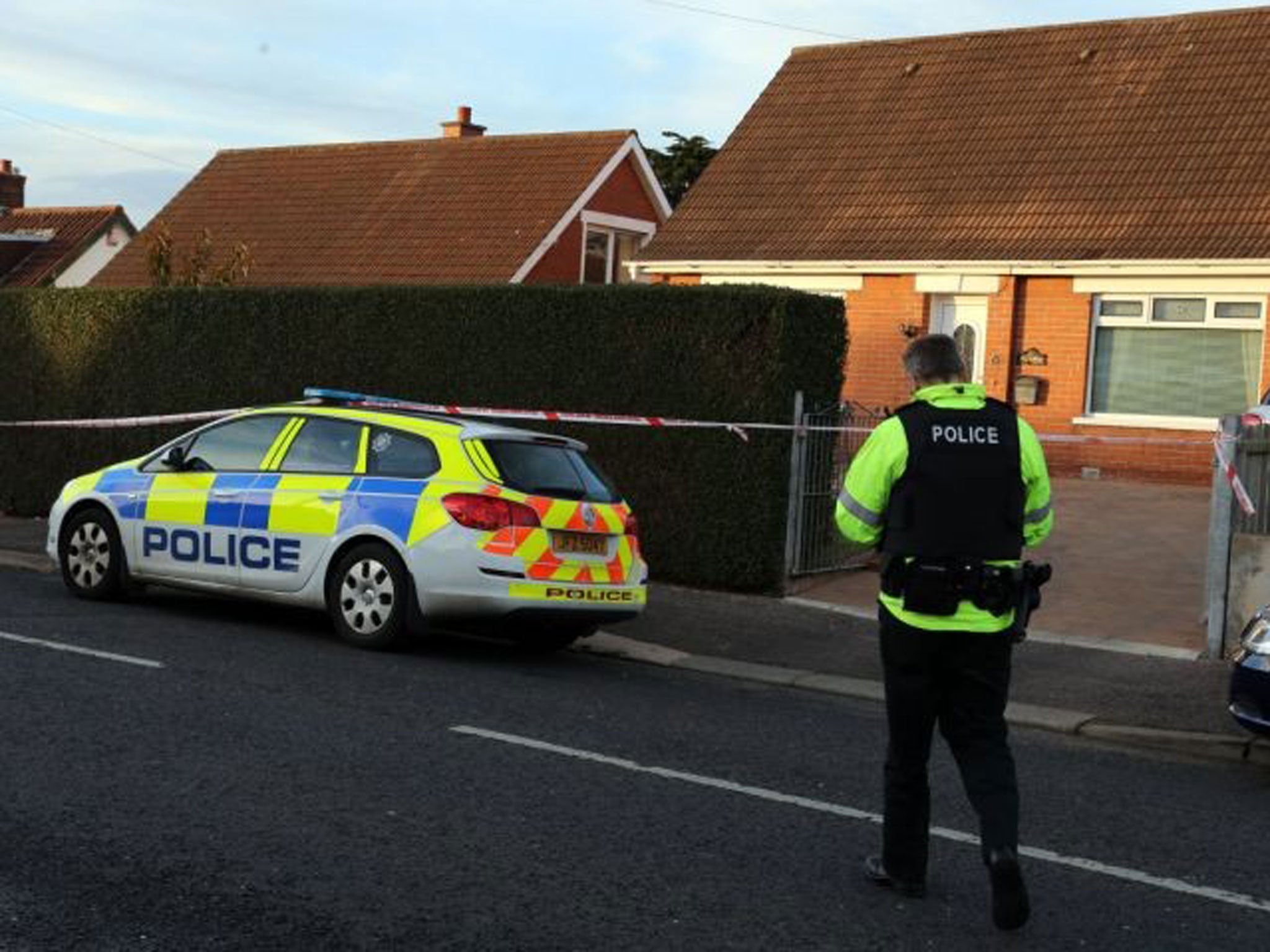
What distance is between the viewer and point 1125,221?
20875 mm

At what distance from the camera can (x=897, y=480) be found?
205 inches

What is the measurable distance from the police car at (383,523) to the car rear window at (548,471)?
0.01 metres

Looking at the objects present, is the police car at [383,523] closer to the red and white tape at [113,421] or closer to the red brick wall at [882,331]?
the red and white tape at [113,421]

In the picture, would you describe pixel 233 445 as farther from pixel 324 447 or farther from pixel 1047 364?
pixel 1047 364

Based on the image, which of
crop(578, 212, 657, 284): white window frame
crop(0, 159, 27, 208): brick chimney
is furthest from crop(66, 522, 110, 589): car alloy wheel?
crop(0, 159, 27, 208): brick chimney

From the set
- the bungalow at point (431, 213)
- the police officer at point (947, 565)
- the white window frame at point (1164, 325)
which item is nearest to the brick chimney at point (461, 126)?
the bungalow at point (431, 213)

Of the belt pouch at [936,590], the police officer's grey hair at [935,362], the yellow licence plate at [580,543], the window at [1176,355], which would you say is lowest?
the yellow licence plate at [580,543]

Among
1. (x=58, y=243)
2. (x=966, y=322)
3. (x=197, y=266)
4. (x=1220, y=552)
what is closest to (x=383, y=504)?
(x=1220, y=552)

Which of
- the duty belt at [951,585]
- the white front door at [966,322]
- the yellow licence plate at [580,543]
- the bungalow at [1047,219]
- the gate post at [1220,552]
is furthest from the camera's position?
the white front door at [966,322]

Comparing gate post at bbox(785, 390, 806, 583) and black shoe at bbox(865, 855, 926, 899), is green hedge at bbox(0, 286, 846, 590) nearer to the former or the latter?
gate post at bbox(785, 390, 806, 583)

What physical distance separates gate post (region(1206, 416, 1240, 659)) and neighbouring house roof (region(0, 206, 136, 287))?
33.9 m

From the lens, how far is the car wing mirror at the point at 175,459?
36.7ft

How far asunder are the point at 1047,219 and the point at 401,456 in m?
13.8

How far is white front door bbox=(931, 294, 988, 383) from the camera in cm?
2197
